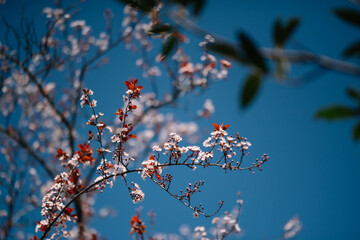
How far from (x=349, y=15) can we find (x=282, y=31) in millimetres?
232

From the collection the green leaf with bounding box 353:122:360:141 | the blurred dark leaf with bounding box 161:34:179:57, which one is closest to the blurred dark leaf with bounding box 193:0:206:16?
the blurred dark leaf with bounding box 161:34:179:57

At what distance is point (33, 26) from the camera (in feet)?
12.4

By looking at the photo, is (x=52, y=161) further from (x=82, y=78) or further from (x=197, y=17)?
(x=197, y=17)

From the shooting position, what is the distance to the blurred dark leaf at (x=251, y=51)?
68 centimetres

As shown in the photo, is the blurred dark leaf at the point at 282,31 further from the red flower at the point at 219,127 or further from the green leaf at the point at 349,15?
the red flower at the point at 219,127

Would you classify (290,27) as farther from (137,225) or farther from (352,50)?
(137,225)

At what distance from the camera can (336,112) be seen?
0.70 meters

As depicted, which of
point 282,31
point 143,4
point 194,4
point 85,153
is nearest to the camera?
point 282,31

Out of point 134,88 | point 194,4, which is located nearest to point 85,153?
point 134,88

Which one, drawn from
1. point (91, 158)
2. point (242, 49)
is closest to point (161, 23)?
point (242, 49)

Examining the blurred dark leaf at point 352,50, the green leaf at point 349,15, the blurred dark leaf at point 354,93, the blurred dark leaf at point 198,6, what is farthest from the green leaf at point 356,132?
the blurred dark leaf at point 198,6

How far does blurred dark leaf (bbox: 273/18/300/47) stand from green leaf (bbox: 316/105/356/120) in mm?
295

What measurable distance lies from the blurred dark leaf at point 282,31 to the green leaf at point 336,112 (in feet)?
0.97

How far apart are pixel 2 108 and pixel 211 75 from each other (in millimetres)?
7085
